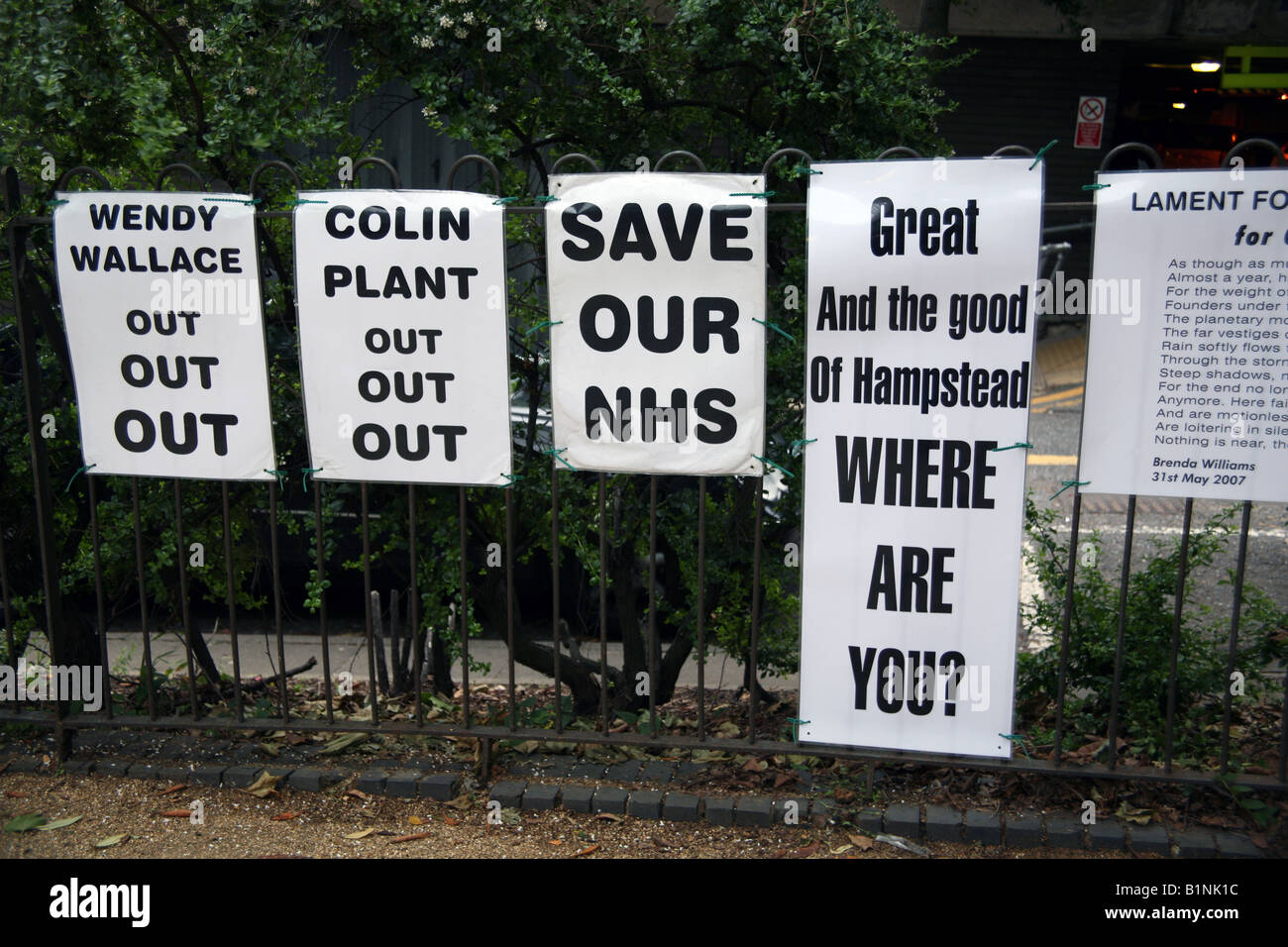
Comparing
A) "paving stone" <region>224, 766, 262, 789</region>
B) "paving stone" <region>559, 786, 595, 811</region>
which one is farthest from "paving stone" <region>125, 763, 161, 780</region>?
"paving stone" <region>559, 786, 595, 811</region>

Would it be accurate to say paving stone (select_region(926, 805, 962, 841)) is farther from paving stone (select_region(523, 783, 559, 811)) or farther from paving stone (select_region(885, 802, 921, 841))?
paving stone (select_region(523, 783, 559, 811))

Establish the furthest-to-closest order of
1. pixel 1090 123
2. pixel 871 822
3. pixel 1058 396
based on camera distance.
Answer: pixel 1090 123 < pixel 1058 396 < pixel 871 822

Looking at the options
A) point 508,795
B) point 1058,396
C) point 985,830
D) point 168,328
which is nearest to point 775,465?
point 985,830

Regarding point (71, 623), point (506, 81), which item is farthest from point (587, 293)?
point (71, 623)

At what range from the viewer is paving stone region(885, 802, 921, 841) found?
417 centimetres

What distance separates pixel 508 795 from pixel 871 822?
1.39m

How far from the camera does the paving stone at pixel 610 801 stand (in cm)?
439

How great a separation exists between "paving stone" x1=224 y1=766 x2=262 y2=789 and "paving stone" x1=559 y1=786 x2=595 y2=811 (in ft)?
4.20

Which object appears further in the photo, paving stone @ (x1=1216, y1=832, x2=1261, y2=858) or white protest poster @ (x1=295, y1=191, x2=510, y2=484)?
white protest poster @ (x1=295, y1=191, x2=510, y2=484)

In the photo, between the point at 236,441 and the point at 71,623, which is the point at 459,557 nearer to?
the point at 236,441

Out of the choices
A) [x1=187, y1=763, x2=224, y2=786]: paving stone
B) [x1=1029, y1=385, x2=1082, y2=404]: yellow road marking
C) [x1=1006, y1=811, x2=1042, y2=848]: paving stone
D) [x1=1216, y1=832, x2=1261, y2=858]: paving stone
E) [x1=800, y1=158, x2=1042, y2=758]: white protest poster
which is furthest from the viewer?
[x1=1029, y1=385, x2=1082, y2=404]: yellow road marking

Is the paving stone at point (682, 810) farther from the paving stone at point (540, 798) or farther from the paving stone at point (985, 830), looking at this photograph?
the paving stone at point (985, 830)

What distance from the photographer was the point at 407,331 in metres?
4.23

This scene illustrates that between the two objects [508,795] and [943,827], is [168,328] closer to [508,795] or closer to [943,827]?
[508,795]
